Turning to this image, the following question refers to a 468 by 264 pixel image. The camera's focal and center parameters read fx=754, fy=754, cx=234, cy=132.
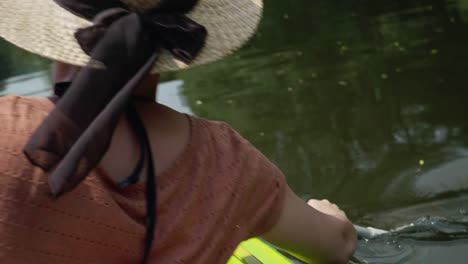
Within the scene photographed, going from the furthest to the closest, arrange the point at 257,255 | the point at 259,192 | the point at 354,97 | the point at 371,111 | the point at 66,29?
1. the point at 354,97
2. the point at 371,111
3. the point at 257,255
4. the point at 259,192
5. the point at 66,29

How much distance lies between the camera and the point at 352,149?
4152mm

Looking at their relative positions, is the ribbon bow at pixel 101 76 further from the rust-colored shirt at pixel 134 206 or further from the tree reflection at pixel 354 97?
the tree reflection at pixel 354 97

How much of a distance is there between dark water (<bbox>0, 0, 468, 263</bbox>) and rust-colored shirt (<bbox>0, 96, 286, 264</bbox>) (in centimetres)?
156

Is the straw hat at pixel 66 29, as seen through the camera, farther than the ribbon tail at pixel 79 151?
Yes

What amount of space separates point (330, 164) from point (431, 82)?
1.36 m

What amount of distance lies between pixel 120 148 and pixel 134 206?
9 centimetres

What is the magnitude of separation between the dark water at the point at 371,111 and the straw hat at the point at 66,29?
1.74 metres

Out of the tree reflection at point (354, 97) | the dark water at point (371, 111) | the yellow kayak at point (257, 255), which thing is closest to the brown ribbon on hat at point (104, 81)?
the yellow kayak at point (257, 255)

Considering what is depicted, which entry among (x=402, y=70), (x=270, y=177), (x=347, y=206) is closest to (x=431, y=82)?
(x=402, y=70)

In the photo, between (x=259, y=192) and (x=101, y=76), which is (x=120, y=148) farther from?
(x=259, y=192)

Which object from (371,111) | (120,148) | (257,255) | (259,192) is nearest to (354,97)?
(371,111)

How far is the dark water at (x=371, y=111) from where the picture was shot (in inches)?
131

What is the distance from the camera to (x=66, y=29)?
1.18 meters

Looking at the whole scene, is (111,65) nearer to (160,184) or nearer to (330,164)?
(160,184)
